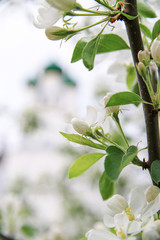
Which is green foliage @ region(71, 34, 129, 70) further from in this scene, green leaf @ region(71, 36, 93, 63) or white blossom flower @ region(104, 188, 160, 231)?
white blossom flower @ region(104, 188, 160, 231)

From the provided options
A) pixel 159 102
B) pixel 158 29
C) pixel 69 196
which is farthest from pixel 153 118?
pixel 69 196

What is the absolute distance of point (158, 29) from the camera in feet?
1.94

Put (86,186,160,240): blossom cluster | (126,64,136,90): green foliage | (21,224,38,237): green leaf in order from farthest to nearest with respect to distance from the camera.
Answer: (21,224,38,237): green leaf < (126,64,136,90): green foliage < (86,186,160,240): blossom cluster

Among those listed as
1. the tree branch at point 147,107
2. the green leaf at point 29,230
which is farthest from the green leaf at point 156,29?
the green leaf at point 29,230

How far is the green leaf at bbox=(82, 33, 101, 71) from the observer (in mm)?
541

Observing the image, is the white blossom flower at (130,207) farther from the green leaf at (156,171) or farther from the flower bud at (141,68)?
the flower bud at (141,68)

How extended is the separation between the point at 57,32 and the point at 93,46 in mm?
75

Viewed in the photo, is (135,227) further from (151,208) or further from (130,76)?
(130,76)

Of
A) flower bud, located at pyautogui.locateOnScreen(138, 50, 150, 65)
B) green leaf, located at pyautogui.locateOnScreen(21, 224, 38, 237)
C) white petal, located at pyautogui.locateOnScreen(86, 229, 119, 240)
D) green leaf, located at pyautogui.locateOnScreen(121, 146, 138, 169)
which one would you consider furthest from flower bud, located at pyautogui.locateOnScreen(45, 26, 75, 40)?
green leaf, located at pyautogui.locateOnScreen(21, 224, 38, 237)

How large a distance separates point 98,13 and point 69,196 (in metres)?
2.76

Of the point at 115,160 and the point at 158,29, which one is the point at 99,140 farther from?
the point at 158,29

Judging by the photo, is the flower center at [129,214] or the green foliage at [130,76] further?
the green foliage at [130,76]

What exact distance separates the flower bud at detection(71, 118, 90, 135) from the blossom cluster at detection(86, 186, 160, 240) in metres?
0.14

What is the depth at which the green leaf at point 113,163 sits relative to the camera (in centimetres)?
50
